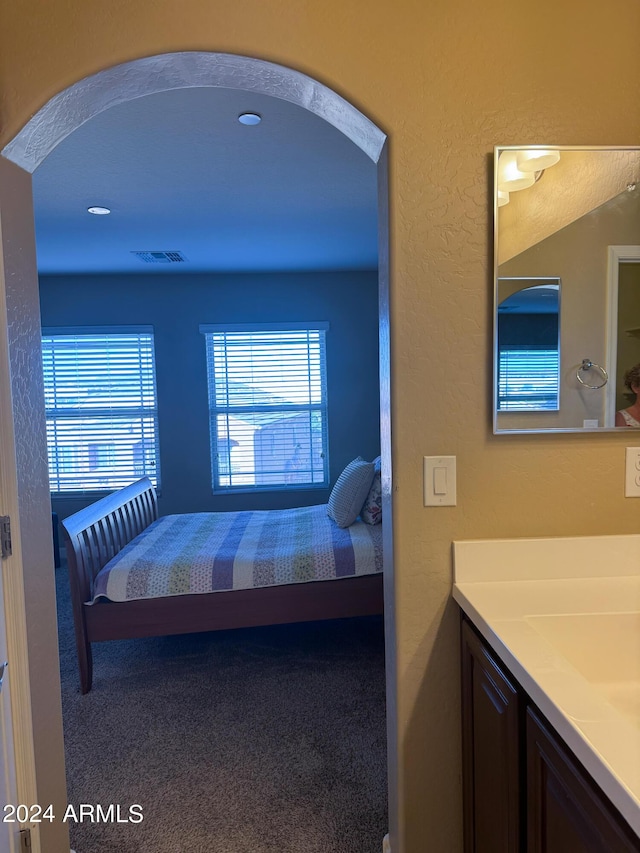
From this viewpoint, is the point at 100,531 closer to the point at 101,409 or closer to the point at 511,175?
the point at 101,409

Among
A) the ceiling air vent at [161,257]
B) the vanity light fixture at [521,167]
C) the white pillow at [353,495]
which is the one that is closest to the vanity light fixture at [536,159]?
the vanity light fixture at [521,167]

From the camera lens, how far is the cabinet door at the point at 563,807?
725 millimetres

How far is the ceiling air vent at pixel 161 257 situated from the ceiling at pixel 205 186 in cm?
7

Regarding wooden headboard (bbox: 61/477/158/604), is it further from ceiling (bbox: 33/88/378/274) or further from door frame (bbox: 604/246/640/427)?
door frame (bbox: 604/246/640/427)

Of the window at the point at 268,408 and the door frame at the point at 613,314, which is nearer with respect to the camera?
the door frame at the point at 613,314

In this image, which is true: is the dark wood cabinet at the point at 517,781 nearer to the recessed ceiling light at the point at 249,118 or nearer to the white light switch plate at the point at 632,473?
the white light switch plate at the point at 632,473

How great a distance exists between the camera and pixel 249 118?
6.65ft

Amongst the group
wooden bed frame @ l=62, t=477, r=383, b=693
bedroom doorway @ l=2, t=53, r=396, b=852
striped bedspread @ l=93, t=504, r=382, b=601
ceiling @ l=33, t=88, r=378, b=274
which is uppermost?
ceiling @ l=33, t=88, r=378, b=274

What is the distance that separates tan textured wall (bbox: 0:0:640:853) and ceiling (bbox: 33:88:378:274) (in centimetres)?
72

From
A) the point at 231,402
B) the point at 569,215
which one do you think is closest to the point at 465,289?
the point at 569,215

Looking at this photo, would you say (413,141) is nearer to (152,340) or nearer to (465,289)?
(465,289)

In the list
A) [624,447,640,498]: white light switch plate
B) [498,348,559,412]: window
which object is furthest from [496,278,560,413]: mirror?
[624,447,640,498]: white light switch plate

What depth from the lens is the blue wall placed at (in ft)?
15.8

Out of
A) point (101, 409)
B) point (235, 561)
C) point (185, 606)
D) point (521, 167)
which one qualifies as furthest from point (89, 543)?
point (521, 167)
